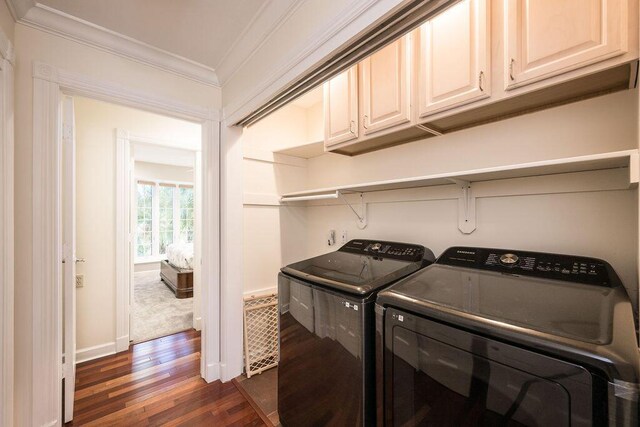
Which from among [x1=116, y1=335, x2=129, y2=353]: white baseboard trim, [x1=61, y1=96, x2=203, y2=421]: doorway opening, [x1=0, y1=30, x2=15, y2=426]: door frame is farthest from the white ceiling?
[x1=116, y1=335, x2=129, y2=353]: white baseboard trim

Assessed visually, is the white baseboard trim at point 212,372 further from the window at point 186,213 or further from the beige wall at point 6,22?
the window at point 186,213

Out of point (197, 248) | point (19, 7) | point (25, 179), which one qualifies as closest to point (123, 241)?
point (197, 248)

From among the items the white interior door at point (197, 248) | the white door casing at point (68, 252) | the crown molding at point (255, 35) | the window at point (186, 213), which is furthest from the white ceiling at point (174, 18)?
the window at point (186, 213)

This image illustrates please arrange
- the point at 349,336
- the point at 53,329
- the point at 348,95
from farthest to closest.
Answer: the point at 348,95, the point at 53,329, the point at 349,336

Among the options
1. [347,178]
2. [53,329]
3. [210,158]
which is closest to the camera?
[53,329]

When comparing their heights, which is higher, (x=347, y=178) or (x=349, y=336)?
(x=347, y=178)

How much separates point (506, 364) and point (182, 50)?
2444mm

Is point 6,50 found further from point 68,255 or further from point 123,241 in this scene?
point 123,241

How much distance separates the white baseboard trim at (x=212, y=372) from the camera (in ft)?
6.96

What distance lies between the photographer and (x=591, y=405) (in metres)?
0.63

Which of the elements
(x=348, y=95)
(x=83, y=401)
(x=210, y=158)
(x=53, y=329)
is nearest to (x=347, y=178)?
(x=348, y=95)

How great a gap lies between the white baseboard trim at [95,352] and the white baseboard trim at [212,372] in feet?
3.69

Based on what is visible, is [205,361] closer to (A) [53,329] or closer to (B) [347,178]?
(A) [53,329]

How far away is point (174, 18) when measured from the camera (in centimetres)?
159
